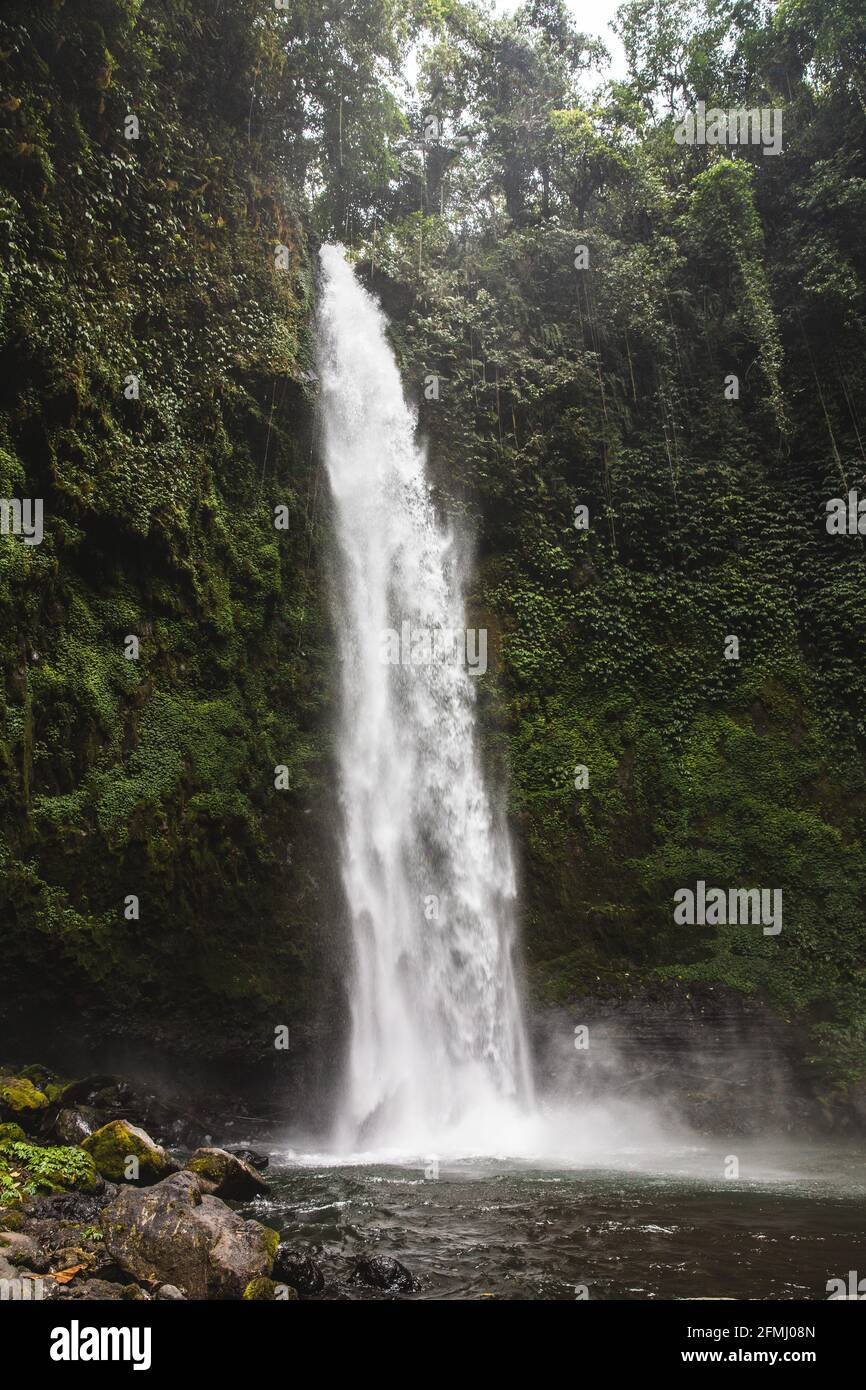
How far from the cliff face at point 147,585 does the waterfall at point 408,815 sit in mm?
759

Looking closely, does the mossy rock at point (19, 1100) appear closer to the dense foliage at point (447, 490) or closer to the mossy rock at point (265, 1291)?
the dense foliage at point (447, 490)

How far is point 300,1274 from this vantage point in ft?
17.8

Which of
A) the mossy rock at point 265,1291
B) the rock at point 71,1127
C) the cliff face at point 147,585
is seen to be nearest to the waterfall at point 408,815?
the cliff face at point 147,585

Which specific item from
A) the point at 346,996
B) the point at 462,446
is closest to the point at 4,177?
the point at 462,446

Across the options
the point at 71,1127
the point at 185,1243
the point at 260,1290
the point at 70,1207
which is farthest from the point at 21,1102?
the point at 260,1290

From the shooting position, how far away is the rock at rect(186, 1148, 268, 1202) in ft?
24.3

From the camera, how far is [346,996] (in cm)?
1198

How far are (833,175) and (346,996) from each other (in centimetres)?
1863

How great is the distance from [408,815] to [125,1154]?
6631mm

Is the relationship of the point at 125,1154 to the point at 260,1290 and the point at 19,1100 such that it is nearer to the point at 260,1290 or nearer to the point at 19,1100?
the point at 19,1100

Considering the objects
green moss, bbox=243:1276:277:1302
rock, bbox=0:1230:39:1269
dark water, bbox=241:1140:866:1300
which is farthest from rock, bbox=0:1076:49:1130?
green moss, bbox=243:1276:277:1302

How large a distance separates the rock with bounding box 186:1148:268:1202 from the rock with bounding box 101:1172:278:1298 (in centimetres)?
143

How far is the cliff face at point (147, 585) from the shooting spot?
1064 cm

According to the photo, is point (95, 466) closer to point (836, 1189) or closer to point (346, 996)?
point (346, 996)
